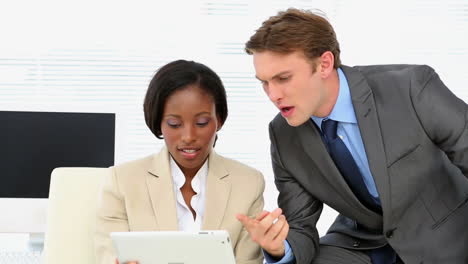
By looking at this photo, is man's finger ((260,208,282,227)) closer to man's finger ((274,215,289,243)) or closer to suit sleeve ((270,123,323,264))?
man's finger ((274,215,289,243))

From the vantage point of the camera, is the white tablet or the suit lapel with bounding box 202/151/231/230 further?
the suit lapel with bounding box 202/151/231/230

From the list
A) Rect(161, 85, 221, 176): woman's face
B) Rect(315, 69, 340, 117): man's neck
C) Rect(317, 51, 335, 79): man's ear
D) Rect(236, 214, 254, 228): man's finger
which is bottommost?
Rect(236, 214, 254, 228): man's finger

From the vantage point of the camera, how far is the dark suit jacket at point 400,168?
2.38 meters

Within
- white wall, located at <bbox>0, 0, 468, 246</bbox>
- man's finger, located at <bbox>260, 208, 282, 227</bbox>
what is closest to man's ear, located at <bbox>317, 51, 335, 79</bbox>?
man's finger, located at <bbox>260, 208, 282, 227</bbox>

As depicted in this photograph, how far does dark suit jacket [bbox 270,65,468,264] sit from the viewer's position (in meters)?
2.38

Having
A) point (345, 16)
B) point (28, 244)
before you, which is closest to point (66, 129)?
point (28, 244)

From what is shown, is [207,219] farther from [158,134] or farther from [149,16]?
[149,16]

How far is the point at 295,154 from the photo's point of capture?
2.52m

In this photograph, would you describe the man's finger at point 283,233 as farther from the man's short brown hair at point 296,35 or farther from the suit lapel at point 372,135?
the man's short brown hair at point 296,35

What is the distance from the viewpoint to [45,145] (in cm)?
347

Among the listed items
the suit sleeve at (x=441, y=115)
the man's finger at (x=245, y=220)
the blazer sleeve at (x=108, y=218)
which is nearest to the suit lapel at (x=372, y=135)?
the suit sleeve at (x=441, y=115)

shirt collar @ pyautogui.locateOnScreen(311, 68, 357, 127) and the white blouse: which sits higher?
shirt collar @ pyautogui.locateOnScreen(311, 68, 357, 127)

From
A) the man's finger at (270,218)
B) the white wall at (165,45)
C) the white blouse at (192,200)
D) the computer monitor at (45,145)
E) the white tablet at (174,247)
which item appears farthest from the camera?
the white wall at (165,45)

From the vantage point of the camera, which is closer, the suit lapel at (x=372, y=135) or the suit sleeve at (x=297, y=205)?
the suit lapel at (x=372, y=135)
